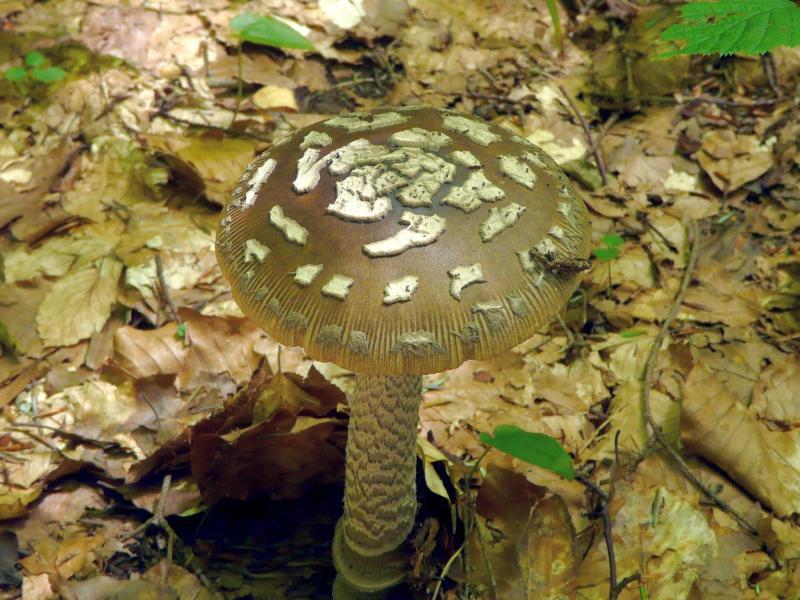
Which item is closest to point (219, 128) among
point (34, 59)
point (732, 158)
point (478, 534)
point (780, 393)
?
point (34, 59)

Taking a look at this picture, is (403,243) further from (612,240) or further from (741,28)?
(612,240)

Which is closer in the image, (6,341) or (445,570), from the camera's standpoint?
(445,570)

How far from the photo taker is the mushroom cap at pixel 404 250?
1601 millimetres

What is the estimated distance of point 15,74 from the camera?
13.5ft

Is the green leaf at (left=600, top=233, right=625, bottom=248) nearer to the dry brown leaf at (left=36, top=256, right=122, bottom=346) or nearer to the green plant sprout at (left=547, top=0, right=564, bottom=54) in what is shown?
the green plant sprout at (left=547, top=0, right=564, bottom=54)

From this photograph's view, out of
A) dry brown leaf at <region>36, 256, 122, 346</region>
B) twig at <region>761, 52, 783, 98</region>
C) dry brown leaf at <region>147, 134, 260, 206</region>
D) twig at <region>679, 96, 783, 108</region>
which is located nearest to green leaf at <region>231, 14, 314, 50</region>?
dry brown leaf at <region>147, 134, 260, 206</region>

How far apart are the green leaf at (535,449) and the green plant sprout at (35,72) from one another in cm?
374

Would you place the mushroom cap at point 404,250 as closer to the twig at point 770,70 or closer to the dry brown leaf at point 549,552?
the dry brown leaf at point 549,552

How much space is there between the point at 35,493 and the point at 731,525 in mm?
2777

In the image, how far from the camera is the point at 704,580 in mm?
2400

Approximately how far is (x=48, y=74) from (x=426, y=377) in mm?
3146

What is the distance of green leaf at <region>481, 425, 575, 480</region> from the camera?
202 cm

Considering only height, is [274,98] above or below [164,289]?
above

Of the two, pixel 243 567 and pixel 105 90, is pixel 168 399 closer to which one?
pixel 243 567
